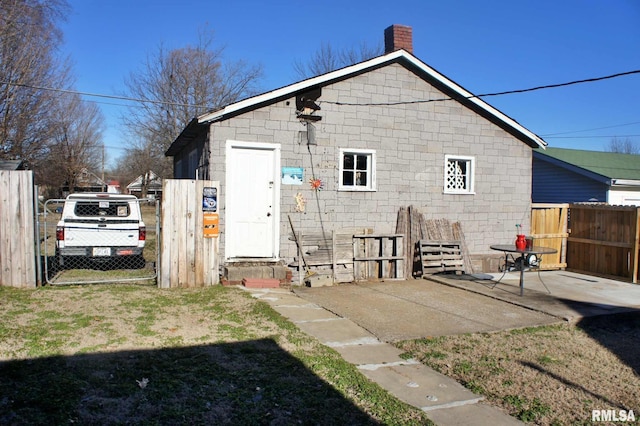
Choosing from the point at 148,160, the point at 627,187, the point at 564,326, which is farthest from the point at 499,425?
the point at 148,160

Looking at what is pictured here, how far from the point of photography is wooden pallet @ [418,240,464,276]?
11.6m

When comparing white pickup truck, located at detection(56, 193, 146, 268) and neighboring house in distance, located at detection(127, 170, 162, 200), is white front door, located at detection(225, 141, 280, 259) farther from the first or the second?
neighboring house in distance, located at detection(127, 170, 162, 200)

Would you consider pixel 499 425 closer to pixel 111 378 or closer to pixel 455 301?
pixel 111 378

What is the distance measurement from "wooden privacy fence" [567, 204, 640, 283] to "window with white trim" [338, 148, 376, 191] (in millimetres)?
5948

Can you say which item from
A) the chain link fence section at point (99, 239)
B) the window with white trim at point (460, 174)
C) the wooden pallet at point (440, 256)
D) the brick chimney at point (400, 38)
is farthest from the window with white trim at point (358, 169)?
the chain link fence section at point (99, 239)

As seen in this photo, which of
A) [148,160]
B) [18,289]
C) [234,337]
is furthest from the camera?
[148,160]

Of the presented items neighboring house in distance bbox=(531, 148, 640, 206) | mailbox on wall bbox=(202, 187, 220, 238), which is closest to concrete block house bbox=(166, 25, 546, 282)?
mailbox on wall bbox=(202, 187, 220, 238)

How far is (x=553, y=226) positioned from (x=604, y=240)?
1347 millimetres

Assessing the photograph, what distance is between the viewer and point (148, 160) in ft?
130

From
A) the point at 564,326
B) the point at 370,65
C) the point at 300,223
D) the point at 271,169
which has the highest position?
the point at 370,65

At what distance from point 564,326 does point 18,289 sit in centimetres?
890

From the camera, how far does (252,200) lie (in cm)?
1027

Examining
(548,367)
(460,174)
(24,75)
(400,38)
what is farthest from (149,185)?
(548,367)

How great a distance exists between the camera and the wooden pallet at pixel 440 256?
1156cm
